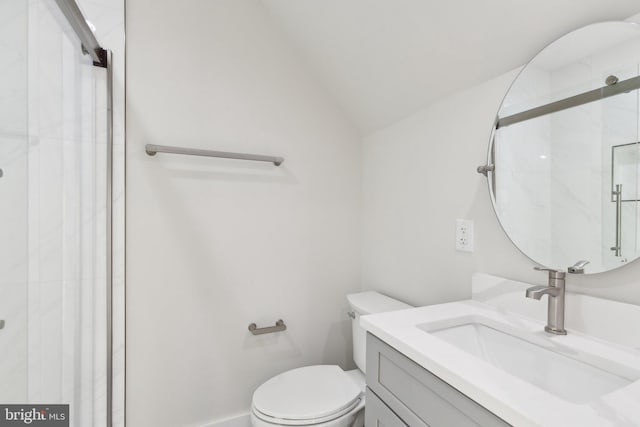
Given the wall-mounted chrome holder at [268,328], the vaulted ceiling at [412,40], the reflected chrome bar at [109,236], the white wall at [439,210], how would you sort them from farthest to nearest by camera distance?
1. the wall-mounted chrome holder at [268,328]
2. the reflected chrome bar at [109,236]
3. the white wall at [439,210]
4. the vaulted ceiling at [412,40]

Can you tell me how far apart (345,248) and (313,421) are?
0.91 meters

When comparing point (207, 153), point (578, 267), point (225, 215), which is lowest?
point (578, 267)

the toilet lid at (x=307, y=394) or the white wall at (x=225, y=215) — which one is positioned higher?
the white wall at (x=225, y=215)

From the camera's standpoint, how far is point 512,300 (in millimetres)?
964

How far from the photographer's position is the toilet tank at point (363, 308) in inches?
56.2

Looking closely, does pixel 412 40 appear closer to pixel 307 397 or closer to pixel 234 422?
pixel 307 397

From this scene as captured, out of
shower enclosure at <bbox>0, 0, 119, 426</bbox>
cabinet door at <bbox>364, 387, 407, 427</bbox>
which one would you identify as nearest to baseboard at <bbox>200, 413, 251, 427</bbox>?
shower enclosure at <bbox>0, 0, 119, 426</bbox>

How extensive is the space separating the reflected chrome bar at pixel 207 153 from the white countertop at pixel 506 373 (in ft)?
3.16

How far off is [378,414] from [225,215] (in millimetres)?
1076

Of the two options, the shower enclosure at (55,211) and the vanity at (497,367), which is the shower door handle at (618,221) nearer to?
the vanity at (497,367)

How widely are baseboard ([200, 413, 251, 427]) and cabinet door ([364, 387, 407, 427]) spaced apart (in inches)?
35.7

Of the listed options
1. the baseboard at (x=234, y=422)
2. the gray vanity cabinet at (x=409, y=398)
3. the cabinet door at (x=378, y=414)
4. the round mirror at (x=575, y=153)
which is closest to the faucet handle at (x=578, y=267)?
the round mirror at (x=575, y=153)

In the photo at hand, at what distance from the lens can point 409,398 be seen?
76 centimetres

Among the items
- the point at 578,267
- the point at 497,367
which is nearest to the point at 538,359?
the point at 497,367
